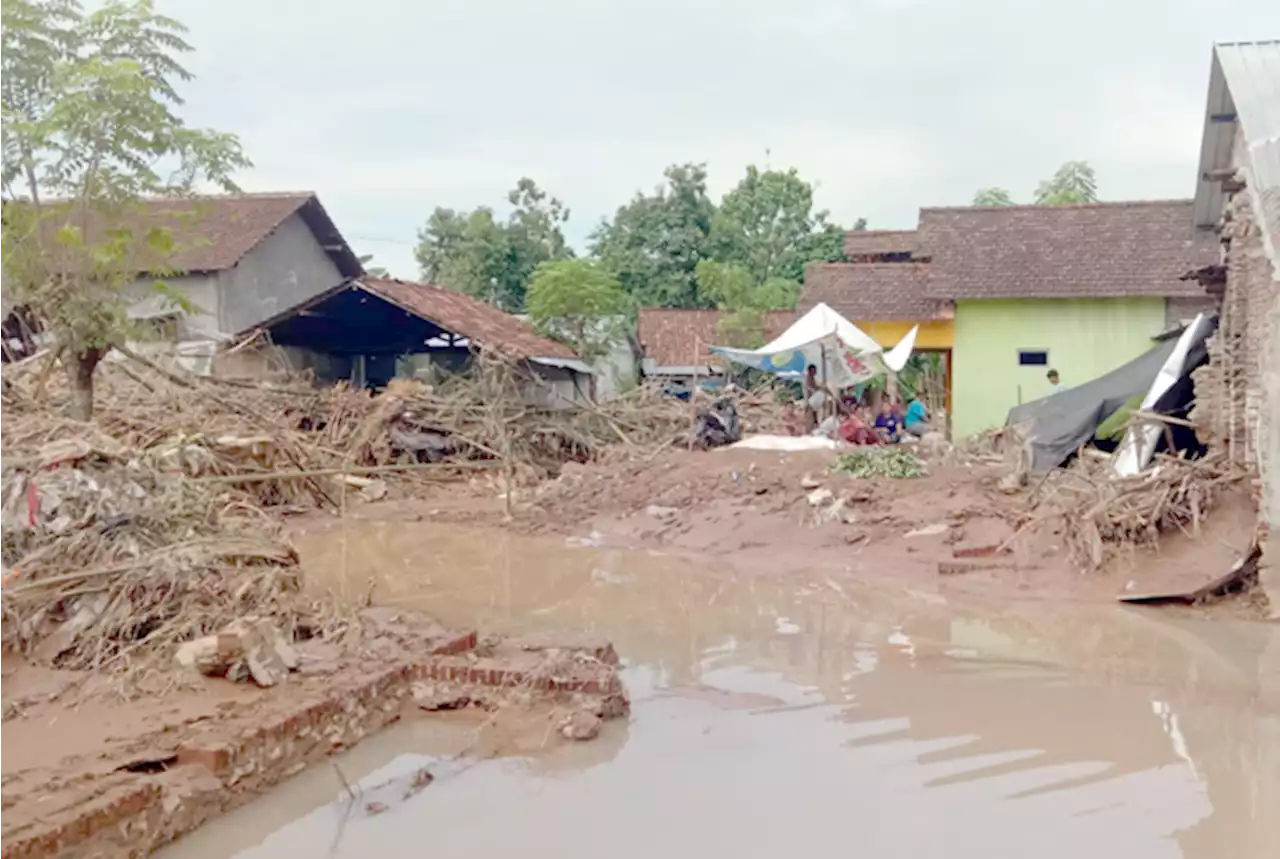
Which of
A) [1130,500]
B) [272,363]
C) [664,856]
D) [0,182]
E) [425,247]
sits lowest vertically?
[664,856]

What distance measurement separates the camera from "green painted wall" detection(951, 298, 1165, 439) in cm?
2112

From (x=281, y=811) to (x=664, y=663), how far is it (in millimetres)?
3528

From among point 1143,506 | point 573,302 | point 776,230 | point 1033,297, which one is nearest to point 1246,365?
point 1143,506

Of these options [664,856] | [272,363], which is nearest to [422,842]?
[664,856]

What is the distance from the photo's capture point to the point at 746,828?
5191 mm

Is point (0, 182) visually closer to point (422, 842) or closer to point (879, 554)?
point (422, 842)

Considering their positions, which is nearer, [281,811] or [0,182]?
[281,811]

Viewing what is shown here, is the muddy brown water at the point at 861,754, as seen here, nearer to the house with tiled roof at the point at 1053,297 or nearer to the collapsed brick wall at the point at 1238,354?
the collapsed brick wall at the point at 1238,354

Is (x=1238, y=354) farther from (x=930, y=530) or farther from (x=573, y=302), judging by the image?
(x=573, y=302)

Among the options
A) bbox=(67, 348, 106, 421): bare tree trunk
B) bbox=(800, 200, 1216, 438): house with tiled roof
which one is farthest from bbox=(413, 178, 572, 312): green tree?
bbox=(67, 348, 106, 421): bare tree trunk

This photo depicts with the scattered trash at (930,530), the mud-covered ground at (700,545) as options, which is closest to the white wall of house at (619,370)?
the mud-covered ground at (700,545)

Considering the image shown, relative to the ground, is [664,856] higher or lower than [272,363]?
lower

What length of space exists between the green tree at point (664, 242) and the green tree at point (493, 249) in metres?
1.72

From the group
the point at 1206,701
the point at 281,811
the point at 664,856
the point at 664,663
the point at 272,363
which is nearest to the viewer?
the point at 664,856
